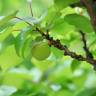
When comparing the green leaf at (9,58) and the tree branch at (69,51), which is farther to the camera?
the green leaf at (9,58)

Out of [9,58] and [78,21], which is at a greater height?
[9,58]

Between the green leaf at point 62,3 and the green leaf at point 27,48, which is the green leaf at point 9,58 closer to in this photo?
the green leaf at point 27,48

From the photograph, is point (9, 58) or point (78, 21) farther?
point (9, 58)

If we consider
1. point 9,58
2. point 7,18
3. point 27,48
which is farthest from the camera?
point 9,58

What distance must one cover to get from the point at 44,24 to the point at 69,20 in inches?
4.3

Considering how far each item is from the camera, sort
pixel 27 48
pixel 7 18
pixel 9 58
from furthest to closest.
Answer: pixel 9 58, pixel 27 48, pixel 7 18

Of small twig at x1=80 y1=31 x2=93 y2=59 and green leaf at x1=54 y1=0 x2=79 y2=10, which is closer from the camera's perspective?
green leaf at x1=54 y1=0 x2=79 y2=10

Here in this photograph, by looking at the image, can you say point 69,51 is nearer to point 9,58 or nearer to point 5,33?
point 5,33

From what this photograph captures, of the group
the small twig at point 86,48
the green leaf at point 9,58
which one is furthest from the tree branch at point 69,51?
the green leaf at point 9,58

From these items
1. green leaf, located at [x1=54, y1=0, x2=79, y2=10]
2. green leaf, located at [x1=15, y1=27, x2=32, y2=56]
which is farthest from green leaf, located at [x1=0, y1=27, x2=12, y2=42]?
green leaf, located at [x1=54, y1=0, x2=79, y2=10]

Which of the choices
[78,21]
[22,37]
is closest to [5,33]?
[22,37]

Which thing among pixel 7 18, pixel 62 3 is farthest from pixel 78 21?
pixel 7 18

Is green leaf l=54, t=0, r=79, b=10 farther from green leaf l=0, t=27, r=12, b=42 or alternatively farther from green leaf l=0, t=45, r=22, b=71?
green leaf l=0, t=45, r=22, b=71

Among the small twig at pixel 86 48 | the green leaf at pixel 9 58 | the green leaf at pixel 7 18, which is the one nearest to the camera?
the green leaf at pixel 7 18
